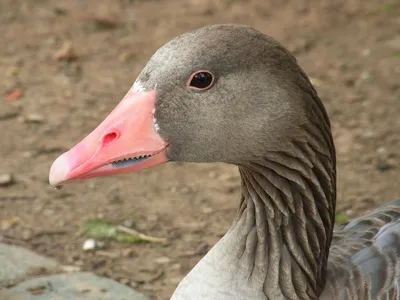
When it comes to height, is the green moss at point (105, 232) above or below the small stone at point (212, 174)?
below

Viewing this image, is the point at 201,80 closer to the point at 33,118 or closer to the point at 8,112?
the point at 33,118

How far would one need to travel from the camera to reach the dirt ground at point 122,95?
18.1 feet

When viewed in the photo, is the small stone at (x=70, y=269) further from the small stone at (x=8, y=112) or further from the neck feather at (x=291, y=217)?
the small stone at (x=8, y=112)

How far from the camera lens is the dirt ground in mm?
5520

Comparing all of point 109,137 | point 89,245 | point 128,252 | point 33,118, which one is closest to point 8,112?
point 33,118

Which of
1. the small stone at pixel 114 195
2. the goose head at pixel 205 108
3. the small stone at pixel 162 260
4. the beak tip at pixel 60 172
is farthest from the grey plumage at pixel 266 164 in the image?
the small stone at pixel 114 195

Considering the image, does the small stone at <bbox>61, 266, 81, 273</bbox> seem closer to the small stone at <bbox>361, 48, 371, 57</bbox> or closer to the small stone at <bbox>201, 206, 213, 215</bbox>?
the small stone at <bbox>201, 206, 213, 215</bbox>

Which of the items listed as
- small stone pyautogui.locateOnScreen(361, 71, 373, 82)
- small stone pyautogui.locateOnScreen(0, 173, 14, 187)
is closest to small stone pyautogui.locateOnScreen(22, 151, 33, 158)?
small stone pyautogui.locateOnScreen(0, 173, 14, 187)

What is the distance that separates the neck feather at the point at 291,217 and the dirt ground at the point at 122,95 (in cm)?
125

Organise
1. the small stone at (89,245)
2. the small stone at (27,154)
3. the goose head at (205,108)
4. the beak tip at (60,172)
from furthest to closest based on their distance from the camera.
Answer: the small stone at (27,154)
the small stone at (89,245)
the goose head at (205,108)
the beak tip at (60,172)

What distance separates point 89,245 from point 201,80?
223 centimetres

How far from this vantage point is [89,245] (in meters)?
5.39

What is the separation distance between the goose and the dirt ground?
4.06 ft

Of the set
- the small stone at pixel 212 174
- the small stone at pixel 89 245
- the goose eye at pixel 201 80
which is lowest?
the small stone at pixel 89 245
